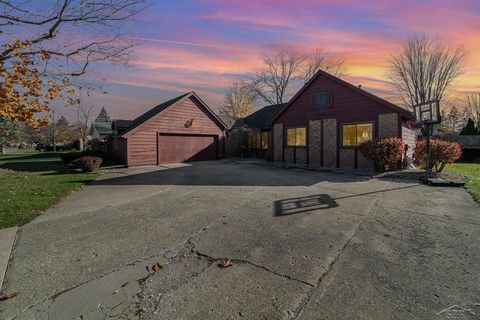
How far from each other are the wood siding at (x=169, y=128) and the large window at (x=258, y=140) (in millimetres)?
3288

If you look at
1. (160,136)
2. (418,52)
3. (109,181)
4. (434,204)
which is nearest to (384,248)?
(434,204)

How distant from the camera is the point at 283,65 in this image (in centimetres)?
3941

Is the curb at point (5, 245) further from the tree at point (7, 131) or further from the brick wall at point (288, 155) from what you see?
the tree at point (7, 131)

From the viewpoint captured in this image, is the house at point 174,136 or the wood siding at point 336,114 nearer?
the wood siding at point 336,114

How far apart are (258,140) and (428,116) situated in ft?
46.6

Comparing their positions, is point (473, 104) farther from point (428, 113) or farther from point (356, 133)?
point (428, 113)

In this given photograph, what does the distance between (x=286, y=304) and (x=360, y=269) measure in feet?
4.17

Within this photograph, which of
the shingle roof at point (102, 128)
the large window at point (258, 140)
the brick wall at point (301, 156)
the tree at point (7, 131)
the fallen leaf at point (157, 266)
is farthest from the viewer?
the shingle roof at point (102, 128)

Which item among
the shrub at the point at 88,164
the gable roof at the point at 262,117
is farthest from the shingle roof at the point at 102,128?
the shrub at the point at 88,164

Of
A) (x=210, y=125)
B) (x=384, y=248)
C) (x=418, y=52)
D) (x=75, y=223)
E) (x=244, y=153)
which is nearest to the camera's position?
(x=384, y=248)

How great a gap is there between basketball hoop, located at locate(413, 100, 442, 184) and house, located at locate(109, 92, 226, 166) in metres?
13.9

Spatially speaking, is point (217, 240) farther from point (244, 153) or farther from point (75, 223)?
point (244, 153)

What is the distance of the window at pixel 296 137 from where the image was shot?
17.0 meters

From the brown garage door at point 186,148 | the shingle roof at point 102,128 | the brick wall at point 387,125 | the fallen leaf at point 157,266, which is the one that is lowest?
the fallen leaf at point 157,266
